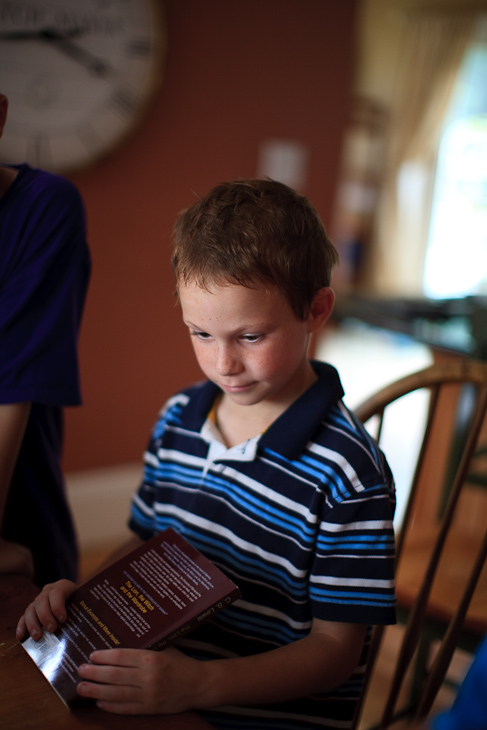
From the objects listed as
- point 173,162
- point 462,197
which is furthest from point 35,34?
point 462,197

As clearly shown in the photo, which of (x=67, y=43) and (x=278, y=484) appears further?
(x=67, y=43)

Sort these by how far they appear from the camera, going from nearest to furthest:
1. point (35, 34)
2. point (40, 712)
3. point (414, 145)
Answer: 1. point (40, 712)
2. point (35, 34)
3. point (414, 145)

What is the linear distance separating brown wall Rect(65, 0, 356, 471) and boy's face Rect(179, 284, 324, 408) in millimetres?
1419

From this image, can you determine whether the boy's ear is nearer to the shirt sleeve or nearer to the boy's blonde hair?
the boy's blonde hair

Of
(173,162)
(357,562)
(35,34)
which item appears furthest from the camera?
(173,162)

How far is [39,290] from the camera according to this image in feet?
2.72

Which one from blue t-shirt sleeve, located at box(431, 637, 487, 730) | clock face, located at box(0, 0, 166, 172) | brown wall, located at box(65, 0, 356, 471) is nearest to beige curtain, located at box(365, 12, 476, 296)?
brown wall, located at box(65, 0, 356, 471)

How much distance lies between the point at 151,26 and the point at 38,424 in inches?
59.2

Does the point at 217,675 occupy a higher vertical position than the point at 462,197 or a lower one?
lower

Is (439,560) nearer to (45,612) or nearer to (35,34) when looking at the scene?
(45,612)

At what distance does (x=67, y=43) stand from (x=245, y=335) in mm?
1516

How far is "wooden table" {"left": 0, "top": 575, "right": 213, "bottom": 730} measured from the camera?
506mm

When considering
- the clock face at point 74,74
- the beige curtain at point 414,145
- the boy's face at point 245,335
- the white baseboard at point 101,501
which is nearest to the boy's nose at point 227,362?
the boy's face at point 245,335

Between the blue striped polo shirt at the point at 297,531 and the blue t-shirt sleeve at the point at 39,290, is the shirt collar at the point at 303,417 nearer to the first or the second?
the blue striped polo shirt at the point at 297,531
